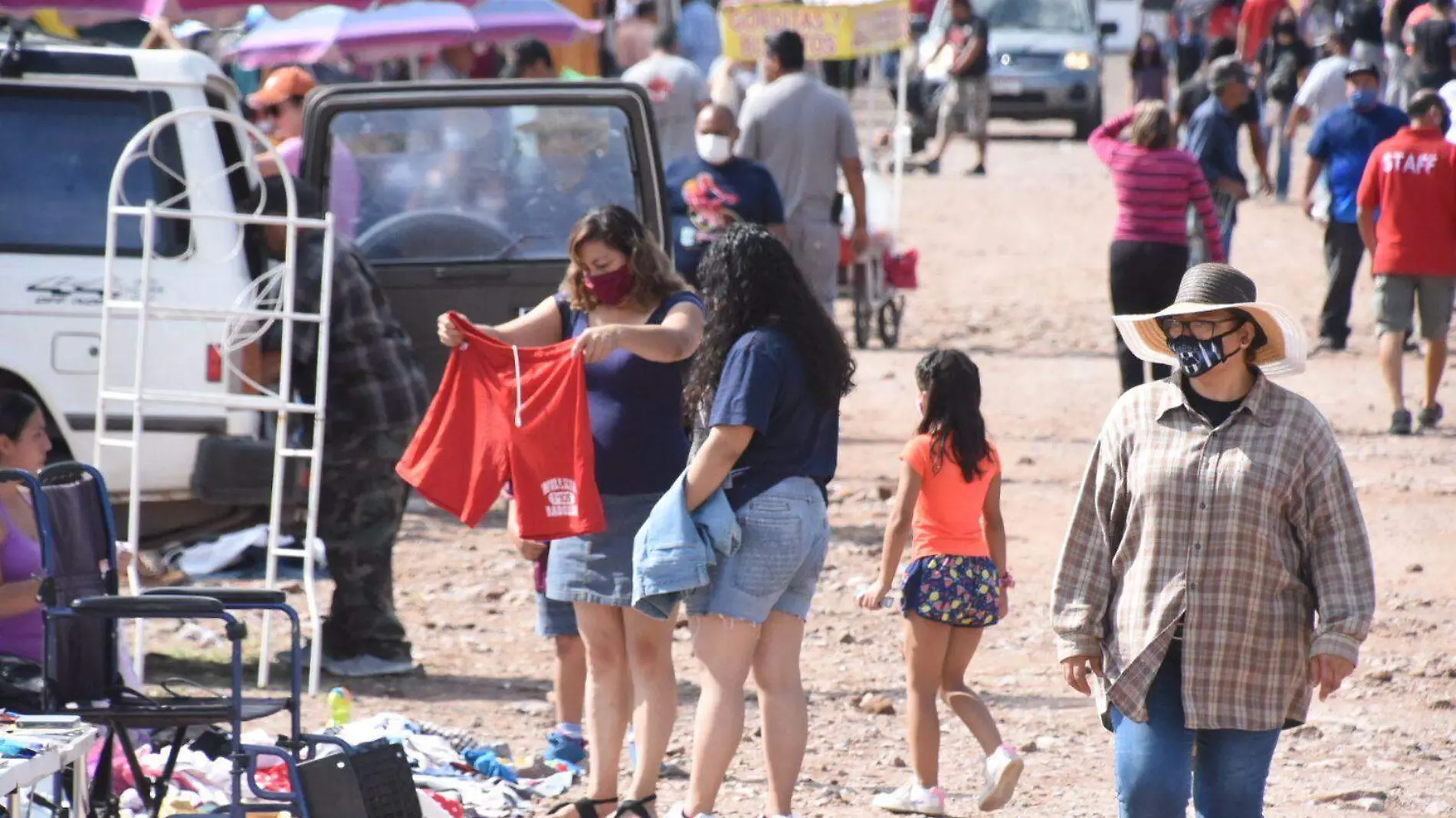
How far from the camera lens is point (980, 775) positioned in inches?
263

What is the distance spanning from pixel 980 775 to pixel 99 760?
2.70 meters

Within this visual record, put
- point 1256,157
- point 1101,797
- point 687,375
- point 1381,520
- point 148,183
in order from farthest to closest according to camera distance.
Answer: point 1256,157, point 1381,520, point 148,183, point 1101,797, point 687,375

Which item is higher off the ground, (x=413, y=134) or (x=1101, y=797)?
(x=413, y=134)

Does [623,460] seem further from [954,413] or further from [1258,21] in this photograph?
[1258,21]

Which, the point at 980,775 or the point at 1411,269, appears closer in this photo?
the point at 980,775

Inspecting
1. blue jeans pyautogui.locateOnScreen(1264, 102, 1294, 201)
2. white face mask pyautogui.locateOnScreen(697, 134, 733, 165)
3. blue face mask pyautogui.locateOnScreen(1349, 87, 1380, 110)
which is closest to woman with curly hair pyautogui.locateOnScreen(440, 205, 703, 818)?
white face mask pyautogui.locateOnScreen(697, 134, 733, 165)

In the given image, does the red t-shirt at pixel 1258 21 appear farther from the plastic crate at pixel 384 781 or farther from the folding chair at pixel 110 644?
the plastic crate at pixel 384 781

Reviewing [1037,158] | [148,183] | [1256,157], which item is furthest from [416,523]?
[1037,158]

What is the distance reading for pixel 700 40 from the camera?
77.3 feet

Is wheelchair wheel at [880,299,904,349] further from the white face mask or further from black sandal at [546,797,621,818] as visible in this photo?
black sandal at [546,797,621,818]

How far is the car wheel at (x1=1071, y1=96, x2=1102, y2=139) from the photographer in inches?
1095

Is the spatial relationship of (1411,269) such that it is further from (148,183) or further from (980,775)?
(148,183)

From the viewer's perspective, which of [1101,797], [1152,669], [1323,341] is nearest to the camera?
[1152,669]

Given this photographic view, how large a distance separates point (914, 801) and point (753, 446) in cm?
132
